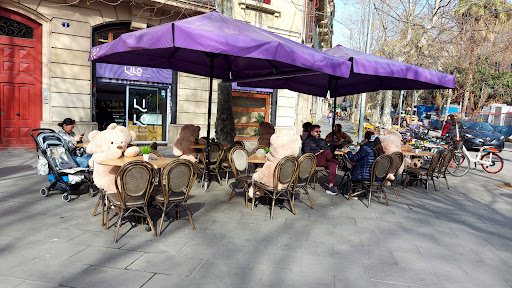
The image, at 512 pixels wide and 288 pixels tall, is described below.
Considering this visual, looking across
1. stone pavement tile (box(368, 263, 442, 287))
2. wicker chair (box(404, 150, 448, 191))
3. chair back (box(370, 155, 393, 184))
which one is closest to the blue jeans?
stone pavement tile (box(368, 263, 442, 287))

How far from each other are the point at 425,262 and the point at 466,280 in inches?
16.5

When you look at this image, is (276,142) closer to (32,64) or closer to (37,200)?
(37,200)

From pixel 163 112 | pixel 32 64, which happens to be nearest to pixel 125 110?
pixel 163 112

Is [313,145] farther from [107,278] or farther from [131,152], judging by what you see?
[107,278]

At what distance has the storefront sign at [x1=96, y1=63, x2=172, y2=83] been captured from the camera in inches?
436

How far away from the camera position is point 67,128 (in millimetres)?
5836

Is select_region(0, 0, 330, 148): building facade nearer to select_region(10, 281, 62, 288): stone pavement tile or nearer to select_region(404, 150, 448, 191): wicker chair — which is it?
select_region(404, 150, 448, 191): wicker chair

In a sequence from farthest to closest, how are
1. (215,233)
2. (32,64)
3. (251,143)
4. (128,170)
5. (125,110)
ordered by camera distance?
1. (251,143)
2. (125,110)
3. (32,64)
4. (215,233)
5. (128,170)

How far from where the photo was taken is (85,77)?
10.7m

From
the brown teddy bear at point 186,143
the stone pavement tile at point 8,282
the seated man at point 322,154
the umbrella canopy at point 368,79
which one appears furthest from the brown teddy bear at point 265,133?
the stone pavement tile at point 8,282

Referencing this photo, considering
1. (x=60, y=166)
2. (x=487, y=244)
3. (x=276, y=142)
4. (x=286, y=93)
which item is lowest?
(x=487, y=244)

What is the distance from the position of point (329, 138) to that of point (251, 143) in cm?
642

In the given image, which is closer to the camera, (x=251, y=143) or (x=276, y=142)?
(x=276, y=142)

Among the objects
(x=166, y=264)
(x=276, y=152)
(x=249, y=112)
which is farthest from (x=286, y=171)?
(x=249, y=112)
